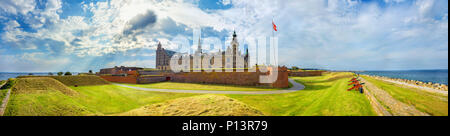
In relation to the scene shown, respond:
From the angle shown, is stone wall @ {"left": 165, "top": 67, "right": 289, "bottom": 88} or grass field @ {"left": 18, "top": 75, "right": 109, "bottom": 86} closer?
grass field @ {"left": 18, "top": 75, "right": 109, "bottom": 86}

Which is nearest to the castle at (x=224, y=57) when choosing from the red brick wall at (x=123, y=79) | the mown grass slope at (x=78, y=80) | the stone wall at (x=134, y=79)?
the stone wall at (x=134, y=79)

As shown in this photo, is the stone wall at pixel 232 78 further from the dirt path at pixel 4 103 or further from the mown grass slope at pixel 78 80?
the dirt path at pixel 4 103

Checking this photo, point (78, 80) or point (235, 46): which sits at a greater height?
point (235, 46)

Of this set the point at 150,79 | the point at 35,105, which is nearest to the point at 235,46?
the point at 150,79

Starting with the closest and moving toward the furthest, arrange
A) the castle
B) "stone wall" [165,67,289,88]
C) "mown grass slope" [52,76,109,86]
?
"mown grass slope" [52,76,109,86] → "stone wall" [165,67,289,88] → the castle

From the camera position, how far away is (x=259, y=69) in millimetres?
19984

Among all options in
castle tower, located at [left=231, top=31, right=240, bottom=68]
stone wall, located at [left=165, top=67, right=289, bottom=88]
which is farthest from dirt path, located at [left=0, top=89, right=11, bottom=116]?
castle tower, located at [left=231, top=31, right=240, bottom=68]

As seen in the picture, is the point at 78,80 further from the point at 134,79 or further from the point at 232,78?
the point at 232,78

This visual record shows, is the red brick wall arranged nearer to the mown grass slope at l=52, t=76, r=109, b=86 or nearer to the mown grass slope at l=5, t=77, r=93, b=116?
the mown grass slope at l=52, t=76, r=109, b=86

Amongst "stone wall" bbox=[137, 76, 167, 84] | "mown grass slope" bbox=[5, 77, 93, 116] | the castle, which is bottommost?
"stone wall" bbox=[137, 76, 167, 84]

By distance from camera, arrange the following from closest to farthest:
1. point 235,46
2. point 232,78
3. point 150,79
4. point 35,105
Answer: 1. point 35,105
2. point 232,78
3. point 150,79
4. point 235,46
